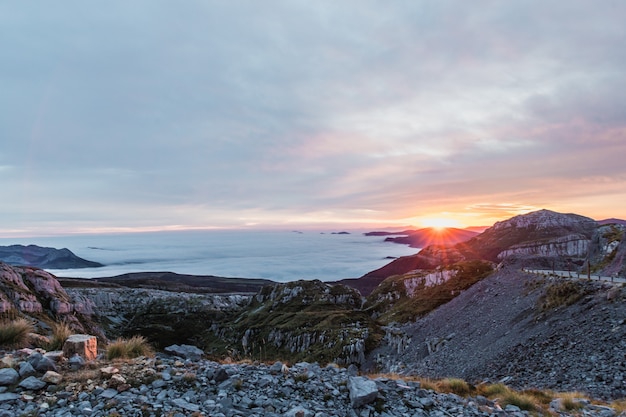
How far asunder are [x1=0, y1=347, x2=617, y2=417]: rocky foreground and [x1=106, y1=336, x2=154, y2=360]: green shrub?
1243 mm

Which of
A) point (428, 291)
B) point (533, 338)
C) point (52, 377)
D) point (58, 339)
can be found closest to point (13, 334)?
point (58, 339)

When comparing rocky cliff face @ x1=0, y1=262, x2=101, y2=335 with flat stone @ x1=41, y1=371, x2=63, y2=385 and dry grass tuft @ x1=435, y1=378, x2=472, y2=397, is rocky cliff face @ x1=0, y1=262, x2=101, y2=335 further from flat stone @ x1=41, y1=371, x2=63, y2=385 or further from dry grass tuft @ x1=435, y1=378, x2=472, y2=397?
dry grass tuft @ x1=435, y1=378, x2=472, y2=397

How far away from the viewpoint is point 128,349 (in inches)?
503

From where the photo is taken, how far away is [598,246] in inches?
2768

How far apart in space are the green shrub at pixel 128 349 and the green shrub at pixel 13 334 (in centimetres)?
320

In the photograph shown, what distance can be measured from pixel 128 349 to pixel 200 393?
482cm

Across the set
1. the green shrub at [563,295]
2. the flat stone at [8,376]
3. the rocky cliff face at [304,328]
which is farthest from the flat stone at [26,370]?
the green shrub at [563,295]

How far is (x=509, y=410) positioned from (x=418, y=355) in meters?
38.2

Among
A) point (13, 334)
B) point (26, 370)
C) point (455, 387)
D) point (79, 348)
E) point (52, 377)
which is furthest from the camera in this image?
point (455, 387)

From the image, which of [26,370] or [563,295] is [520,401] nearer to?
[26,370]

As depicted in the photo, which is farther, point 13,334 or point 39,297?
point 39,297

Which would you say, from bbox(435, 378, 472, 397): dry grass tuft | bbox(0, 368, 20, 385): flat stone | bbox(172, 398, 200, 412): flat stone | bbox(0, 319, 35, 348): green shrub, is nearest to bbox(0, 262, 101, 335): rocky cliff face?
bbox(0, 319, 35, 348): green shrub

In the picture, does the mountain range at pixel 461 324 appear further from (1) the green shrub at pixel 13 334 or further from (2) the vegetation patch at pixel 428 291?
(1) the green shrub at pixel 13 334

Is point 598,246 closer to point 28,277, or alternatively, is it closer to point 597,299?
point 597,299
